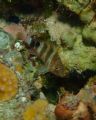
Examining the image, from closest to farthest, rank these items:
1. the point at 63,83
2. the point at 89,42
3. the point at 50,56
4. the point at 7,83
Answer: the point at 89,42 → the point at 50,56 → the point at 7,83 → the point at 63,83

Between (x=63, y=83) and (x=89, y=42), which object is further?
(x=63, y=83)

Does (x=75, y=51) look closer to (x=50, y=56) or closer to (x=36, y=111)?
(x=50, y=56)

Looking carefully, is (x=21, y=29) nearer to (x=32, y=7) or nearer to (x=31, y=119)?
(x=32, y=7)

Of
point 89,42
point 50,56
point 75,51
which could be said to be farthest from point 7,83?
point 89,42

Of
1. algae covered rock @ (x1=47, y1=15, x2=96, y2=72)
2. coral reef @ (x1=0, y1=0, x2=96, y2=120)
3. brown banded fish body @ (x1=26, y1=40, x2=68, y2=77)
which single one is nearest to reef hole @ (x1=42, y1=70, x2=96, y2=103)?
coral reef @ (x1=0, y1=0, x2=96, y2=120)

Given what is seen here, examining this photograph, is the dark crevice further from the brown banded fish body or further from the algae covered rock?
the brown banded fish body

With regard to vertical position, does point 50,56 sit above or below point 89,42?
below
